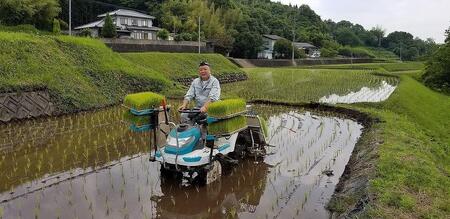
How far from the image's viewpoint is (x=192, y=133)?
21.5 ft

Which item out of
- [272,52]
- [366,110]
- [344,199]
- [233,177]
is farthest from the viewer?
[272,52]

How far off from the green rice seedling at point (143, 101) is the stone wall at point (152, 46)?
73.0ft

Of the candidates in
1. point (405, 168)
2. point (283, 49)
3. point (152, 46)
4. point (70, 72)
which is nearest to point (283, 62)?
point (283, 49)

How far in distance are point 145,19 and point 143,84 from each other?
98.7 ft

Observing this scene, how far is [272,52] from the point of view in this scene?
58750 millimetres

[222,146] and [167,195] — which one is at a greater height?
[222,146]

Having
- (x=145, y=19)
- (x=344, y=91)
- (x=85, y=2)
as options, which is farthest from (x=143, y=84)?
(x=85, y=2)

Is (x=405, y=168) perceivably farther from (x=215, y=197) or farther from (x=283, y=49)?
(x=283, y=49)

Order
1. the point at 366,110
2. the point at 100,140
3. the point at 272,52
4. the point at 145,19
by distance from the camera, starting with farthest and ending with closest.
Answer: the point at 272,52, the point at 145,19, the point at 366,110, the point at 100,140

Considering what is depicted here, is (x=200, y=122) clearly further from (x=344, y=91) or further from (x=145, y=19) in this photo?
(x=145, y=19)

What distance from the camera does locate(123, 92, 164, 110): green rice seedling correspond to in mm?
6652

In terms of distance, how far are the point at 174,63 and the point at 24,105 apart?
624 inches

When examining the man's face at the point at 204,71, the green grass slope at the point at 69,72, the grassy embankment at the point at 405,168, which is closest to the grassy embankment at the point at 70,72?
the green grass slope at the point at 69,72

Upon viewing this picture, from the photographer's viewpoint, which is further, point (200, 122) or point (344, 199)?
point (200, 122)
